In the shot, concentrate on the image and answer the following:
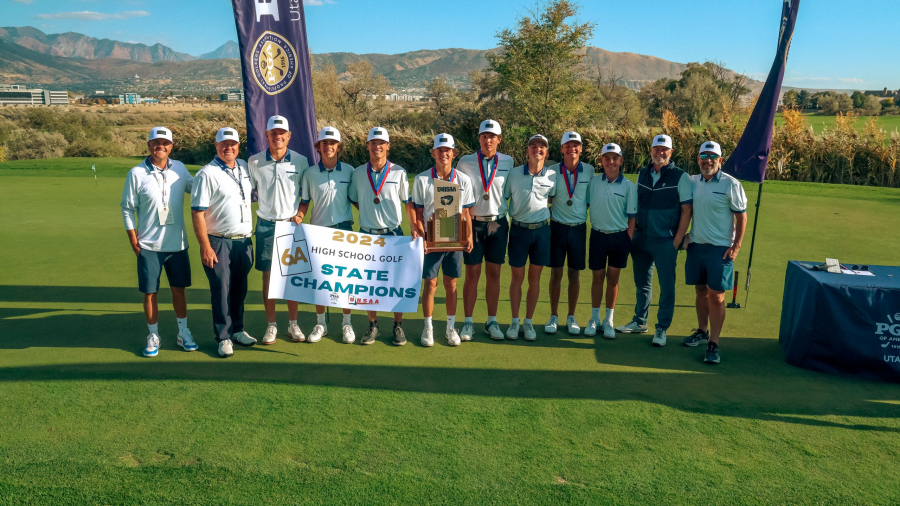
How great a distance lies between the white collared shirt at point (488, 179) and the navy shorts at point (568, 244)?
619mm

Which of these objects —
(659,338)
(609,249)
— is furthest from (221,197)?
(659,338)

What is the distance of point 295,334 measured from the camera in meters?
5.88

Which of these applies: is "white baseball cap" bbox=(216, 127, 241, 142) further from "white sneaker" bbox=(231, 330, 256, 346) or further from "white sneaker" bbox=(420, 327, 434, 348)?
"white sneaker" bbox=(420, 327, 434, 348)

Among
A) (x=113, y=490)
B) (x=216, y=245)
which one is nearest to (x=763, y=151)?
(x=216, y=245)

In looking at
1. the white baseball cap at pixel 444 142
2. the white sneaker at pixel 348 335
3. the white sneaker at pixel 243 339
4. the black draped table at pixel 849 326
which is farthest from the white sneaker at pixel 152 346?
the black draped table at pixel 849 326

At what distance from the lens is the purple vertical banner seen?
21.0 ft

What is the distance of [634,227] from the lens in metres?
6.01

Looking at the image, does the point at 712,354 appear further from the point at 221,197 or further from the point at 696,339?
the point at 221,197

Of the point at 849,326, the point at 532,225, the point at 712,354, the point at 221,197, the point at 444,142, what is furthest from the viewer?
the point at 532,225

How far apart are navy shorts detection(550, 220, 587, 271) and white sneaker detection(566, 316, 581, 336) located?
53 centimetres

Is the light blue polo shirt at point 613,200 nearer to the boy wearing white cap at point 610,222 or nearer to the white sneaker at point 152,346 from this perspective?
the boy wearing white cap at point 610,222

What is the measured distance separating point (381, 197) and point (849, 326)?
13.2ft

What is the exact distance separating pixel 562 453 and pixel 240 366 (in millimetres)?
2843

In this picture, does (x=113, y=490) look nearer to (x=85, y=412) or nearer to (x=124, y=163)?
(x=85, y=412)
